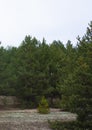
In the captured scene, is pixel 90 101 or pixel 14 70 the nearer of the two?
pixel 90 101

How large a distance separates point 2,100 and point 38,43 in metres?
7.75

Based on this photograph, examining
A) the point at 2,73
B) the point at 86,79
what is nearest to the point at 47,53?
the point at 2,73

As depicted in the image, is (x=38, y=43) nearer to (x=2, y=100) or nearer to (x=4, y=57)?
(x=4, y=57)

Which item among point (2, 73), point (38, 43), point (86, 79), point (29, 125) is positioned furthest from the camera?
point (38, 43)

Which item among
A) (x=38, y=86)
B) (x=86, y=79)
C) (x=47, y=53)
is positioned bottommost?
(x=86, y=79)

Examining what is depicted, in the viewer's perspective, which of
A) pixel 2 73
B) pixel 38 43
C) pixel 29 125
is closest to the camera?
pixel 29 125

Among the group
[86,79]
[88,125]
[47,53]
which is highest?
[47,53]

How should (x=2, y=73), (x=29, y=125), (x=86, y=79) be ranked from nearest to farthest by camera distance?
Answer: (x=86, y=79) → (x=29, y=125) → (x=2, y=73)

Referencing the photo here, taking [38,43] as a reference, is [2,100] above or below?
below

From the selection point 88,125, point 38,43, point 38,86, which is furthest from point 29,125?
point 38,43

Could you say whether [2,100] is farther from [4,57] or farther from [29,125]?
[29,125]

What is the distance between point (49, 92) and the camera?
44625mm

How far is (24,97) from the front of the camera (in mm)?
45438

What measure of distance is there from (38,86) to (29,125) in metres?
20.2
